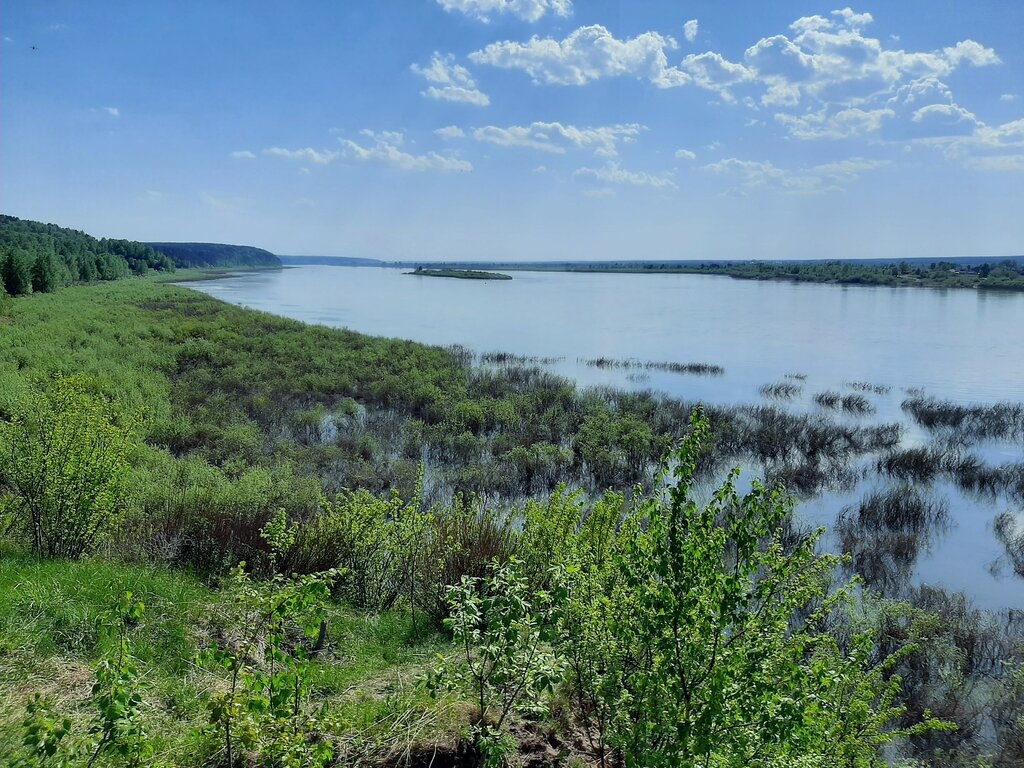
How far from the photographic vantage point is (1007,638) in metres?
9.92

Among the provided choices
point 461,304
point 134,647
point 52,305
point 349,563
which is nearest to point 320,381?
point 349,563

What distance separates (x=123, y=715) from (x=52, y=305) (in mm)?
54952

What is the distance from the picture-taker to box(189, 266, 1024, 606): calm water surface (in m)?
16.2

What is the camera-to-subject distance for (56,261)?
77.4m

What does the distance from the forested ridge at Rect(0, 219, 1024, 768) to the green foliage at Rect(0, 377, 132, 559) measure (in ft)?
0.11

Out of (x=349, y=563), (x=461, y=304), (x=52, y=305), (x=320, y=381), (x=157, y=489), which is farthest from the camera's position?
(x=461, y=304)

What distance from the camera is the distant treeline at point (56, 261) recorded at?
59.5m

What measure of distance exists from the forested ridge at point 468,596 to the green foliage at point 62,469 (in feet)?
0.11

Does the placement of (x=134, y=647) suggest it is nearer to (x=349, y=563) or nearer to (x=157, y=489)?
(x=349, y=563)

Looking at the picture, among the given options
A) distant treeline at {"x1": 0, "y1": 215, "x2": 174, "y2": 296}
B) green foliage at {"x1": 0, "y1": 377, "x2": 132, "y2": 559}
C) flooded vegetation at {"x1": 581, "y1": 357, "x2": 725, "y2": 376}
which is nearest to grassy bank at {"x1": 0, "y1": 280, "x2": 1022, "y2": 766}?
green foliage at {"x1": 0, "y1": 377, "x2": 132, "y2": 559}

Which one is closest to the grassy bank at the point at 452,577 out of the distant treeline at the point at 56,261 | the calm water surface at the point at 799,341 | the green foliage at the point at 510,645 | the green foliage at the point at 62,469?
the green foliage at the point at 510,645

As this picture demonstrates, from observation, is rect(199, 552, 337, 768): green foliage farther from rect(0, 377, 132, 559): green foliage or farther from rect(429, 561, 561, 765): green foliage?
rect(0, 377, 132, 559): green foliage

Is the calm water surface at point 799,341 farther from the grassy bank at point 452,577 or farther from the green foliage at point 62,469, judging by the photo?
the green foliage at point 62,469

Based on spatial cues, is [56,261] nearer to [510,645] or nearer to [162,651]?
[162,651]
